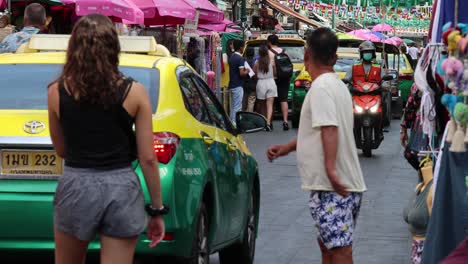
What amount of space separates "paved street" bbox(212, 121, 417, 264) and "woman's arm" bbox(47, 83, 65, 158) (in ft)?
13.8

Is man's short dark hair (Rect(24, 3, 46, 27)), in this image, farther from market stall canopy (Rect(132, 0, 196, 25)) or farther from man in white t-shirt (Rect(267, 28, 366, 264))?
market stall canopy (Rect(132, 0, 196, 25))

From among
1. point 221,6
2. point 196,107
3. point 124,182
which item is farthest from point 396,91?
point 124,182

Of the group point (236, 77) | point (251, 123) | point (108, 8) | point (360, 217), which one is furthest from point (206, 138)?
point (236, 77)

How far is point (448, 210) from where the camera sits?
6.52 meters

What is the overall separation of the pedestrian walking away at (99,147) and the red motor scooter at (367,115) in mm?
13818

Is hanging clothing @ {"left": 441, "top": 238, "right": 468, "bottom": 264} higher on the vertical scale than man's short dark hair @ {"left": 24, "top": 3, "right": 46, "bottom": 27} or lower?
higher

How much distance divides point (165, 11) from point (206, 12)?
2930 mm

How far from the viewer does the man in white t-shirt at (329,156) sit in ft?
22.2

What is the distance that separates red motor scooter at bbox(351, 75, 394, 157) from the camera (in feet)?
62.7

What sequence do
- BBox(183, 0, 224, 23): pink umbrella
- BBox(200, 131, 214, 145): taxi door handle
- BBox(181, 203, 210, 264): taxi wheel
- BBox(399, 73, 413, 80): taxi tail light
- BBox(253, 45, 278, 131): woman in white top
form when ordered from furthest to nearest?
BBox(399, 73, 413, 80): taxi tail light < BBox(253, 45, 278, 131): woman in white top < BBox(183, 0, 224, 23): pink umbrella < BBox(200, 131, 214, 145): taxi door handle < BBox(181, 203, 210, 264): taxi wheel

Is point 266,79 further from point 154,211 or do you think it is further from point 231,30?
point 154,211

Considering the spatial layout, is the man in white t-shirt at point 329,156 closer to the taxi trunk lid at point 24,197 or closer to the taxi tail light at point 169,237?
the taxi tail light at point 169,237

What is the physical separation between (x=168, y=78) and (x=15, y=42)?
4330 millimetres

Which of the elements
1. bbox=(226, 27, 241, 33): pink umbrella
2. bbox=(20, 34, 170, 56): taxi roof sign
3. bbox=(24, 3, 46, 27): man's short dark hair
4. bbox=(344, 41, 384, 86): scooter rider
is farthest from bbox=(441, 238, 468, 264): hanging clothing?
bbox=(226, 27, 241, 33): pink umbrella
